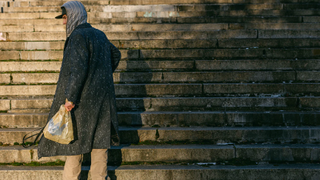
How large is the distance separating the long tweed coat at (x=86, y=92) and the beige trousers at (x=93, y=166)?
0.12 metres

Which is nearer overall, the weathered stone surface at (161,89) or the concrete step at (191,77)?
the weathered stone surface at (161,89)

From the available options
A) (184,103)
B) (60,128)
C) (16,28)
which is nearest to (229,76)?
(184,103)

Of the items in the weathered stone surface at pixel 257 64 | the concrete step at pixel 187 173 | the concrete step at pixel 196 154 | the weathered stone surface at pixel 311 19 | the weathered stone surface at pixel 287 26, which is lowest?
the concrete step at pixel 187 173

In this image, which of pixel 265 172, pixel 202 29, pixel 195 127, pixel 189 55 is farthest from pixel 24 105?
pixel 202 29

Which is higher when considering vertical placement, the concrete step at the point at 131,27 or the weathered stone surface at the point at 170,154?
the concrete step at the point at 131,27

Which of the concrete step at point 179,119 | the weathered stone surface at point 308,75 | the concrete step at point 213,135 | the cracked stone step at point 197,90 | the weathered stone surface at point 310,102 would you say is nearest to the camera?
the concrete step at point 213,135

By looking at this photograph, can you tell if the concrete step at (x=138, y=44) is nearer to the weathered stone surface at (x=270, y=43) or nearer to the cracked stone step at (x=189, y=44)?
the cracked stone step at (x=189, y=44)

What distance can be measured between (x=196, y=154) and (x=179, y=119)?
72 centimetres

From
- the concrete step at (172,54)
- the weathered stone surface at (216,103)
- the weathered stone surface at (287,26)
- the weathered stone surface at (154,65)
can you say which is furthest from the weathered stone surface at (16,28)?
the weathered stone surface at (287,26)

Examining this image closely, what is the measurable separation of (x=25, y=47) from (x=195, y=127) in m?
4.35

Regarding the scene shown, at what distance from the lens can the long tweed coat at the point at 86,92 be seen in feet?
7.57

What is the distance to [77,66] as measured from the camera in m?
2.29

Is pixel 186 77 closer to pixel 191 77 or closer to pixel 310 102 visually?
pixel 191 77

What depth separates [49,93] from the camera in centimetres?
461
